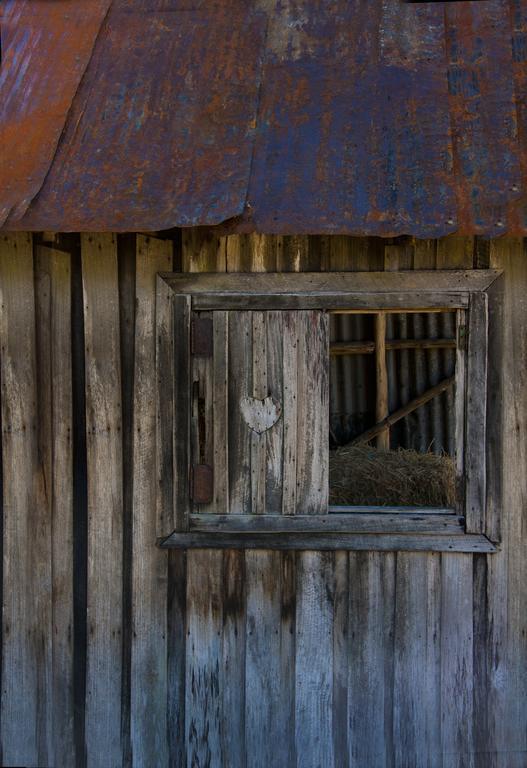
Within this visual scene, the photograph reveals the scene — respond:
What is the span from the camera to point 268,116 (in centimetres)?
429

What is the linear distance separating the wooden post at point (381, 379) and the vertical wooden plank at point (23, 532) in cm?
579

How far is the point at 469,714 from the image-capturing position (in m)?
4.34

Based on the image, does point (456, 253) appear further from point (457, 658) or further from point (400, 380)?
point (400, 380)

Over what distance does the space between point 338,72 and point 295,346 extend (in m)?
1.42

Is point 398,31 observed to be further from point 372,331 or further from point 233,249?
point 372,331

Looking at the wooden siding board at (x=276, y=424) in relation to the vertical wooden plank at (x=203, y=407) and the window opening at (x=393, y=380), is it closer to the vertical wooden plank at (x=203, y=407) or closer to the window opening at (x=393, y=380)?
the vertical wooden plank at (x=203, y=407)

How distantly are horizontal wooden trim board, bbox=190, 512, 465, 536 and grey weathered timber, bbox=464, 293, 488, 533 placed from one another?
103 millimetres

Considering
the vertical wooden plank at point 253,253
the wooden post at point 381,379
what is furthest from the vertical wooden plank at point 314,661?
the wooden post at point 381,379

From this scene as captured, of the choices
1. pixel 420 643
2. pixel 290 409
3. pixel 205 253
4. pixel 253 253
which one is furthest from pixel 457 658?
pixel 205 253

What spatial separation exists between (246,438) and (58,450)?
3.25ft

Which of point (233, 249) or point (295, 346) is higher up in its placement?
point (233, 249)

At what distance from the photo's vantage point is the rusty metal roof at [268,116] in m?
3.91


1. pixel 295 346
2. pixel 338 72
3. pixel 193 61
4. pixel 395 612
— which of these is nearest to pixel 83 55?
pixel 193 61

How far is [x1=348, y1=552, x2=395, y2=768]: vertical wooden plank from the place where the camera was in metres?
4.35
